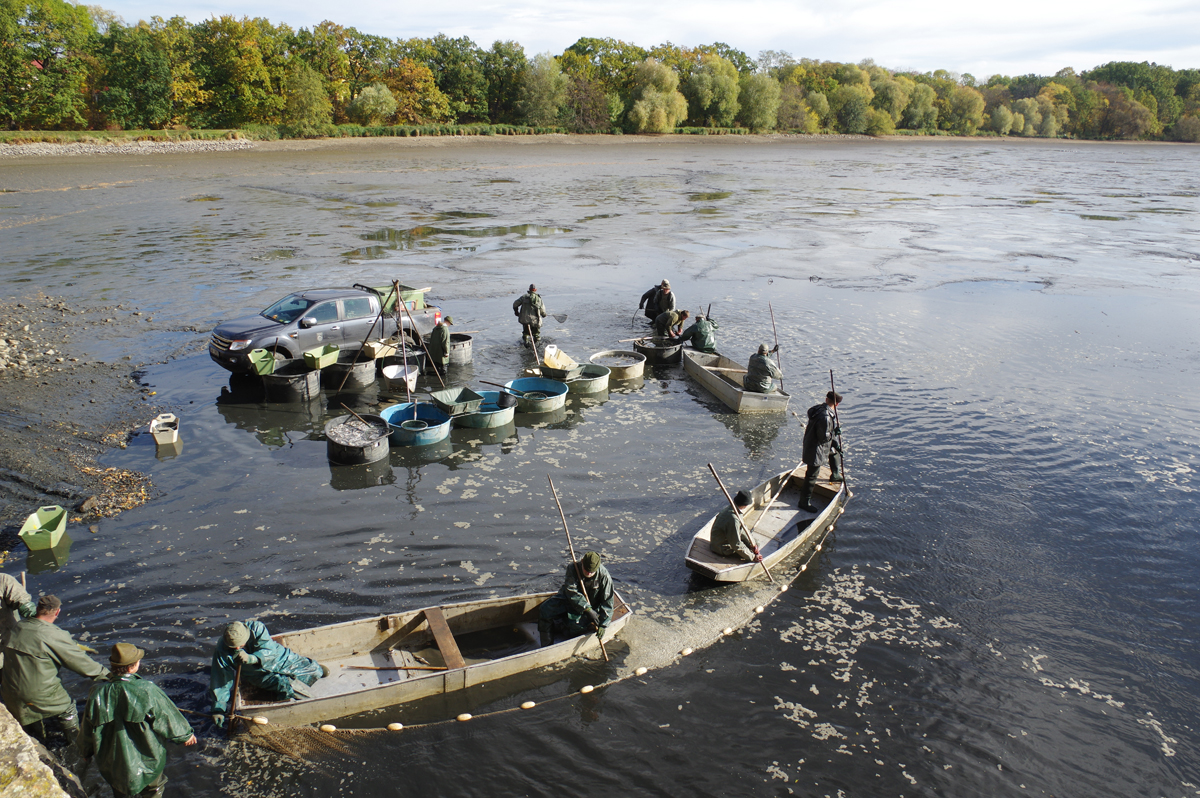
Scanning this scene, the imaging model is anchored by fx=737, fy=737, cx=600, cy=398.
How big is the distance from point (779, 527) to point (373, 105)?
85063 millimetres

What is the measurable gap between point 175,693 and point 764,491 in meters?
8.80

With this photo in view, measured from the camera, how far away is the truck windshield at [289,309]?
55.4 feet

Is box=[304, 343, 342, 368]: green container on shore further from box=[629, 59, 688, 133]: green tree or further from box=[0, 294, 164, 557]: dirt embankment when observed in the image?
box=[629, 59, 688, 133]: green tree

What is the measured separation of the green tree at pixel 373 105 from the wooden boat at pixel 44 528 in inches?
3274

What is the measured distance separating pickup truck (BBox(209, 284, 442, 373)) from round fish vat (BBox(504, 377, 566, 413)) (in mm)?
2936

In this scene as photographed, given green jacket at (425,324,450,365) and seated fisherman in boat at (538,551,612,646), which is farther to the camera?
green jacket at (425,324,450,365)

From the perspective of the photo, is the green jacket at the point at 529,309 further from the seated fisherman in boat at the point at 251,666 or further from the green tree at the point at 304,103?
the green tree at the point at 304,103

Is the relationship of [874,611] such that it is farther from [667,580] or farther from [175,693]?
[175,693]

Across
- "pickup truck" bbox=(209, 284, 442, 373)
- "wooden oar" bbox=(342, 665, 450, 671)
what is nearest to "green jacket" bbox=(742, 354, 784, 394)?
"pickup truck" bbox=(209, 284, 442, 373)

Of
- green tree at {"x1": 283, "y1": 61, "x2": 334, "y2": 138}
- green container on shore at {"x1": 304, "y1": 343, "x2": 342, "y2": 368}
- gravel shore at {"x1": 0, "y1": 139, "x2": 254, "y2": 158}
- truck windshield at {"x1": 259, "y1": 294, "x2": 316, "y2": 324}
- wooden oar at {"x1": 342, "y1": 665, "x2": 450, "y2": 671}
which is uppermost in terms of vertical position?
green tree at {"x1": 283, "y1": 61, "x2": 334, "y2": 138}

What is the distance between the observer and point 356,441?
45.0ft

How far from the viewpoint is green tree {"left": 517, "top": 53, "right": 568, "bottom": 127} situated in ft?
329

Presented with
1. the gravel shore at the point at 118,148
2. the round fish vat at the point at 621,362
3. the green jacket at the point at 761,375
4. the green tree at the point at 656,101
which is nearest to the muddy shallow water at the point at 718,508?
the round fish vat at the point at 621,362

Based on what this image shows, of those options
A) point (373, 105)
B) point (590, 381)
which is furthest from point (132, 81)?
point (590, 381)
